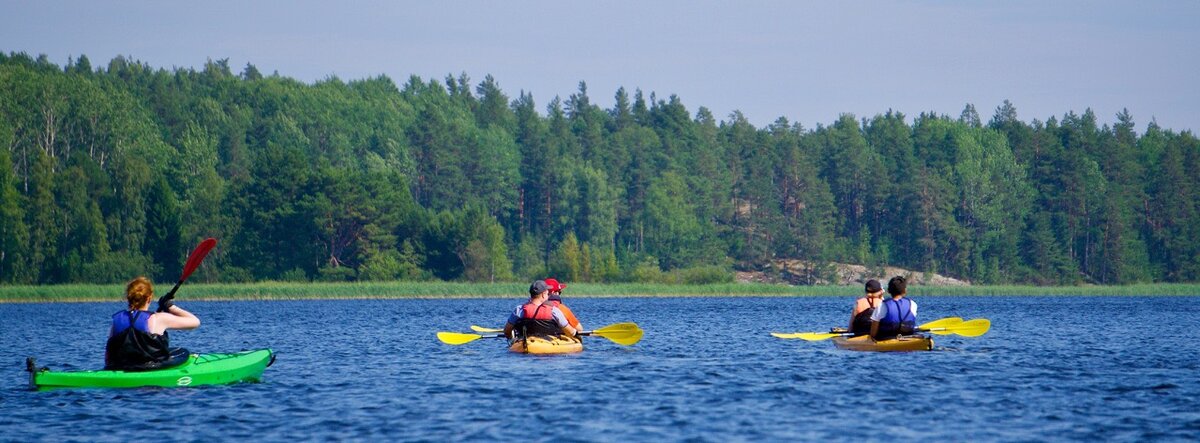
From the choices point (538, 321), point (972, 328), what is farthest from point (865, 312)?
point (538, 321)

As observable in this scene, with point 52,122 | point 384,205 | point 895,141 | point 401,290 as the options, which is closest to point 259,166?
point 384,205

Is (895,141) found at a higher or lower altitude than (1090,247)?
higher

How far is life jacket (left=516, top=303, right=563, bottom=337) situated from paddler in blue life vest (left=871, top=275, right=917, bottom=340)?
18.3 ft

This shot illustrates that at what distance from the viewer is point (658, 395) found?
18.7 meters

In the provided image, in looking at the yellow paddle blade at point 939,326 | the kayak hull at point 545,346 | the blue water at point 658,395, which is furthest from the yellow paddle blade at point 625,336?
the yellow paddle blade at point 939,326

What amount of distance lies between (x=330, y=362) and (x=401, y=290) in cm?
4597

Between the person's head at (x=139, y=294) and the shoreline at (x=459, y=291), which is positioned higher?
the shoreline at (x=459, y=291)

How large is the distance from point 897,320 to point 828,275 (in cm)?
8356

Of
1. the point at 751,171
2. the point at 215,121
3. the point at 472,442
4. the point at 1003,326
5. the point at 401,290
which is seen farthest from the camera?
the point at 751,171

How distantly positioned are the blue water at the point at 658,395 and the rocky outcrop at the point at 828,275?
A: 76236 millimetres

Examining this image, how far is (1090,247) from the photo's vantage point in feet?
383

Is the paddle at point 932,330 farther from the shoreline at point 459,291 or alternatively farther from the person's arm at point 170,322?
the shoreline at point 459,291

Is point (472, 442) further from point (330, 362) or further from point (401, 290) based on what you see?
point (401, 290)

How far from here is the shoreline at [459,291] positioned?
66.8m
